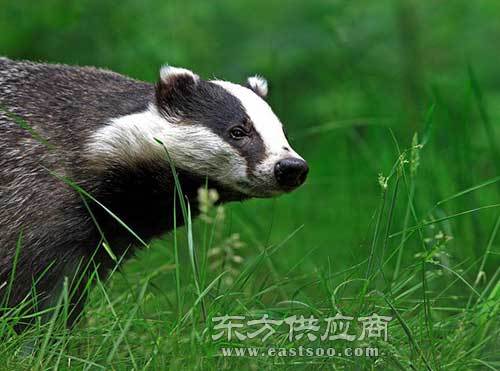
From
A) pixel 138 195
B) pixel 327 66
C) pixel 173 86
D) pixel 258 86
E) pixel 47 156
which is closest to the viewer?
pixel 47 156

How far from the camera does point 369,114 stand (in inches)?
277

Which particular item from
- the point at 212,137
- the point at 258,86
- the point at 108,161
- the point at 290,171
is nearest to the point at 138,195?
the point at 108,161

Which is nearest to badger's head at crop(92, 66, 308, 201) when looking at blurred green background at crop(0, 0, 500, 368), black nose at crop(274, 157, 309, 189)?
black nose at crop(274, 157, 309, 189)

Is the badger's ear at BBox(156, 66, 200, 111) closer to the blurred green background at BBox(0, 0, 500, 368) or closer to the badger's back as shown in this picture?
the badger's back

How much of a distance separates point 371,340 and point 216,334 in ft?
1.69

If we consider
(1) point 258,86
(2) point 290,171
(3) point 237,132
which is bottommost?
(2) point 290,171

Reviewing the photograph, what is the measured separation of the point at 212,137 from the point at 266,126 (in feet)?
0.76

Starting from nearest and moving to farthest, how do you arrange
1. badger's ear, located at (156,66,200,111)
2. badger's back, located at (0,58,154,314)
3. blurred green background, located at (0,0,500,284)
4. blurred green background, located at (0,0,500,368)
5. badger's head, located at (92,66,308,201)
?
1. badger's back, located at (0,58,154,314)
2. badger's head, located at (92,66,308,201)
3. badger's ear, located at (156,66,200,111)
4. blurred green background, located at (0,0,500,368)
5. blurred green background, located at (0,0,500,284)

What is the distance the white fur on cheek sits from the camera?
4.24 metres

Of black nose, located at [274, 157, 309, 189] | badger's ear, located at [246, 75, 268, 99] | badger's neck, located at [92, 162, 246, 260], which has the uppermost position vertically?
badger's ear, located at [246, 75, 268, 99]

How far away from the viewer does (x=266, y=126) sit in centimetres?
426

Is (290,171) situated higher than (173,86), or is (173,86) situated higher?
(173,86)

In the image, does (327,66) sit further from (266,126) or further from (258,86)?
(266,126)

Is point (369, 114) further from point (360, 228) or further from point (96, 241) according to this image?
point (96, 241)
